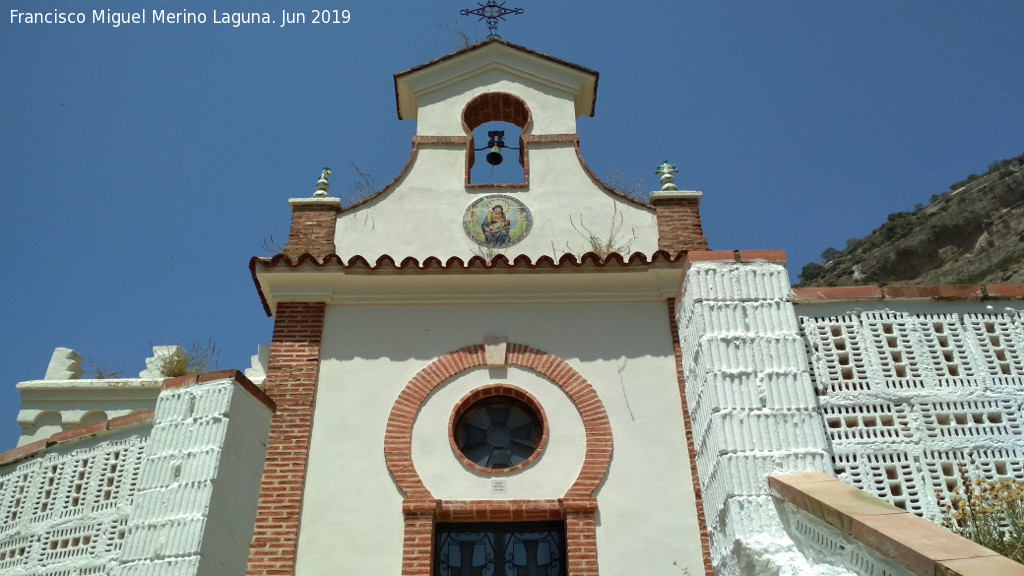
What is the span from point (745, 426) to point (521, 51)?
748cm

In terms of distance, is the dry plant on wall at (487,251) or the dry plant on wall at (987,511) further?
the dry plant on wall at (487,251)

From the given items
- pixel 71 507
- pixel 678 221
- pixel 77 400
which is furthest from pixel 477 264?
pixel 77 400

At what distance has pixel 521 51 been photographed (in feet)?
37.9

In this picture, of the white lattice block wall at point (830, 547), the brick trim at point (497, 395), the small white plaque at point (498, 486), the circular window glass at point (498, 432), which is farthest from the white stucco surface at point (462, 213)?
the white lattice block wall at point (830, 547)

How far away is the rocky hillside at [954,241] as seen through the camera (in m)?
35.3

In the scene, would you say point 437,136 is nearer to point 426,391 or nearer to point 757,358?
point 426,391

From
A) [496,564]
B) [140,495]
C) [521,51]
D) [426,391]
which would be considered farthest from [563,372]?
[521,51]

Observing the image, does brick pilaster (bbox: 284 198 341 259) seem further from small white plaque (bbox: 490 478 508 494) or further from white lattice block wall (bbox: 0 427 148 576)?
small white plaque (bbox: 490 478 508 494)

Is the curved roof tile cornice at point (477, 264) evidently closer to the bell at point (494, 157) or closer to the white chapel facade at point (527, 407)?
the white chapel facade at point (527, 407)

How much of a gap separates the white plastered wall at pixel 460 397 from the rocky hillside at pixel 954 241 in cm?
2729

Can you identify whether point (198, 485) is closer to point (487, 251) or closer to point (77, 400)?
point (487, 251)

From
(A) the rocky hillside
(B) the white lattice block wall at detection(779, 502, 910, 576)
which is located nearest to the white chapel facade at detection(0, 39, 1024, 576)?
(B) the white lattice block wall at detection(779, 502, 910, 576)

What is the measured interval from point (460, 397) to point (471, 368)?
13.8 inches

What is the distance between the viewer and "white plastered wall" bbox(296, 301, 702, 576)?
25.6 feet
